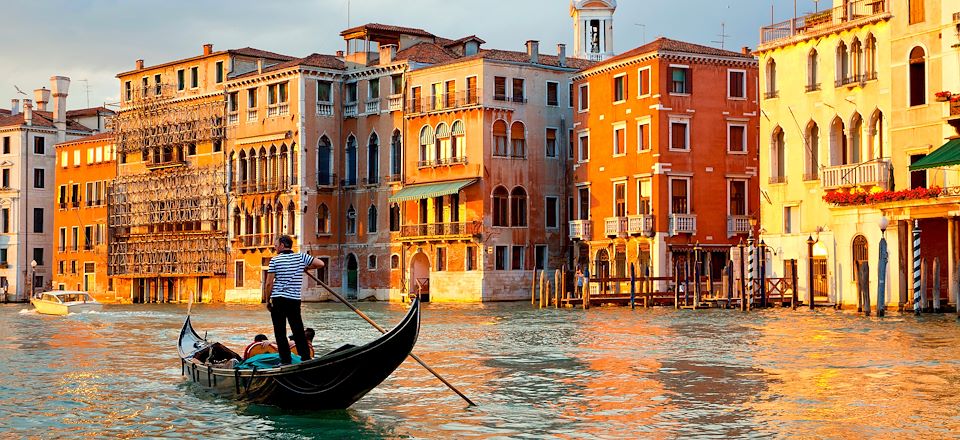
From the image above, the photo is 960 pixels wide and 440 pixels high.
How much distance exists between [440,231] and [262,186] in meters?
8.24

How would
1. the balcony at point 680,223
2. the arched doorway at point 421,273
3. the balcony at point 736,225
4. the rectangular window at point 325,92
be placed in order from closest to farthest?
the balcony at point 680,223 < the balcony at point 736,225 < the arched doorway at point 421,273 < the rectangular window at point 325,92

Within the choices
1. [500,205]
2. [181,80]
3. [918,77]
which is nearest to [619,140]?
[500,205]

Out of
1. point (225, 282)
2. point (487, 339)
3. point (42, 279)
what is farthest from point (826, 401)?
point (42, 279)

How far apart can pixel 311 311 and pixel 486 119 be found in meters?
9.02

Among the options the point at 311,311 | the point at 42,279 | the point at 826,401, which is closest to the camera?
the point at 826,401

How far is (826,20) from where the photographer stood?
3409 cm

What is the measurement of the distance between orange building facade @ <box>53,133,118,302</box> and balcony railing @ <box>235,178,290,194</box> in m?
9.67

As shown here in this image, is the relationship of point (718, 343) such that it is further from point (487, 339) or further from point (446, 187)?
point (446, 187)

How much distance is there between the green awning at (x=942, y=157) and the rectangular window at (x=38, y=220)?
4625cm

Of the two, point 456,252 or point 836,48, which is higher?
point 836,48

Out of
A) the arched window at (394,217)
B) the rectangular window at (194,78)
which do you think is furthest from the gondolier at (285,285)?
the rectangular window at (194,78)

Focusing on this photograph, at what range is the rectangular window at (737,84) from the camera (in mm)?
41375

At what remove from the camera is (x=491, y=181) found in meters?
45.5

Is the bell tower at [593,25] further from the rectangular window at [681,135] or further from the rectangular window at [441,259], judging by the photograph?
the rectangular window at [681,135]
